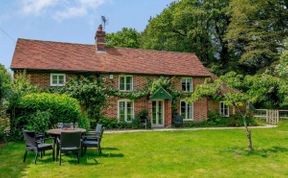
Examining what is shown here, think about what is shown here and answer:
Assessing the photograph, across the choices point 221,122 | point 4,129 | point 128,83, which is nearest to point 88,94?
point 128,83

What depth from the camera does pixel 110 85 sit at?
22406mm

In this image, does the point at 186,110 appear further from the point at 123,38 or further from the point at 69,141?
the point at 123,38

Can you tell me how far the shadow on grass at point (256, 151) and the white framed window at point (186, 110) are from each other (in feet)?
37.9

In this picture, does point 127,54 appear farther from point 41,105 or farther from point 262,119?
point 262,119

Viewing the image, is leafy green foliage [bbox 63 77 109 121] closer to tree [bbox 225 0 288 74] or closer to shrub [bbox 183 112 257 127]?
shrub [bbox 183 112 257 127]

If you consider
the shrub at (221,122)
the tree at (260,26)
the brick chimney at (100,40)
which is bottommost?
the shrub at (221,122)

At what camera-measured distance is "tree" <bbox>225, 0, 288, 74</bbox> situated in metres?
30.8

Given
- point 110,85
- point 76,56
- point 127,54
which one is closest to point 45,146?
point 110,85

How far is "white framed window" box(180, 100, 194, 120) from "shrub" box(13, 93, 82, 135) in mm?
11003

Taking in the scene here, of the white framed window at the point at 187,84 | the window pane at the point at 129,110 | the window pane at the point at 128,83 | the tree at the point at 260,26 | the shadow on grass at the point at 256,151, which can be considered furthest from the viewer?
the tree at the point at 260,26

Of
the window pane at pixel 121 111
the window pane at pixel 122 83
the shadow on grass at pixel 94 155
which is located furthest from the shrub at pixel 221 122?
the shadow on grass at pixel 94 155

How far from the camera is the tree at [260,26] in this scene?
3077cm

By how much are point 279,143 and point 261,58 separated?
71.6 ft

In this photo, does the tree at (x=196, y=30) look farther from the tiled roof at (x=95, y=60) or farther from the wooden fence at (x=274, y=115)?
the wooden fence at (x=274, y=115)
